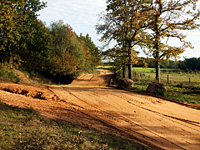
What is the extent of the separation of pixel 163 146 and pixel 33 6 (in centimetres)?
1827

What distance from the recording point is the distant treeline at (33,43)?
548 inches

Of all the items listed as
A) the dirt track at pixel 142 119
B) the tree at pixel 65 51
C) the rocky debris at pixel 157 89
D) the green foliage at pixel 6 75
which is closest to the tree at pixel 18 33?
the green foliage at pixel 6 75

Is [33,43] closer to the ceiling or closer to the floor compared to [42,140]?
closer to the ceiling

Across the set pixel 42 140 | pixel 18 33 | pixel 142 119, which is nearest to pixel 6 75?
pixel 18 33

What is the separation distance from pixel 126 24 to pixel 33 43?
33.1 feet

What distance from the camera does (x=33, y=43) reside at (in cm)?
1822

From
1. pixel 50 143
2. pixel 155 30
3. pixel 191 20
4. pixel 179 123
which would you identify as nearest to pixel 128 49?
pixel 155 30

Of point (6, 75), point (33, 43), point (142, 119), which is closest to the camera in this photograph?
point (142, 119)

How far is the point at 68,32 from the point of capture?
31.0 metres

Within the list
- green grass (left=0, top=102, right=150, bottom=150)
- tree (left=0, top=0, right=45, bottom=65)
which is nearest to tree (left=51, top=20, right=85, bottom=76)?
tree (left=0, top=0, right=45, bottom=65)

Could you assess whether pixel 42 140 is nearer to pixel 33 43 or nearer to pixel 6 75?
pixel 33 43

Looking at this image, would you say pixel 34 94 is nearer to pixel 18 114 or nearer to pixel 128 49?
pixel 18 114

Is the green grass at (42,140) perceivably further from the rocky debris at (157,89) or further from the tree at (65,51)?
the tree at (65,51)

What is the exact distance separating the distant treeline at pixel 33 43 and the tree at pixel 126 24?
287 cm
